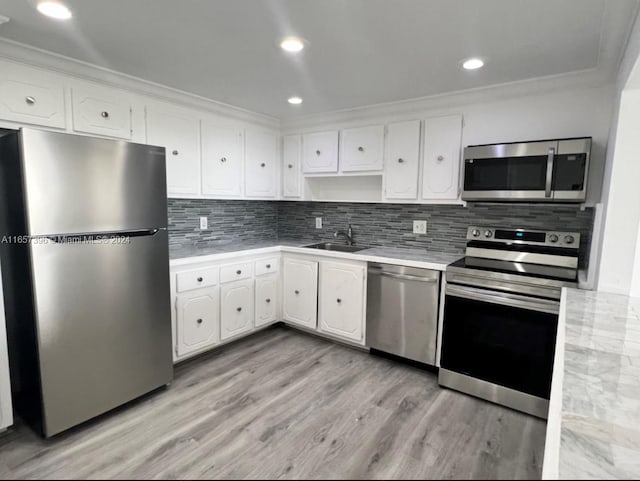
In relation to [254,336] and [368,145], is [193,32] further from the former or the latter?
[254,336]

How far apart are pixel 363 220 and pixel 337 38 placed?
1.79 meters

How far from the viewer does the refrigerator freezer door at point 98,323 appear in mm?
1657

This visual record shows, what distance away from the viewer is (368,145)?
2.89m

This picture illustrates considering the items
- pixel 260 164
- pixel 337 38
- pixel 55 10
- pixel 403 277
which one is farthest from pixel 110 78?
pixel 403 277

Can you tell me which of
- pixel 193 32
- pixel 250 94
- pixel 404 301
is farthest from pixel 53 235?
pixel 404 301

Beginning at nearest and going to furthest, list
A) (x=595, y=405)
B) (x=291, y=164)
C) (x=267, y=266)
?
1. (x=595, y=405)
2. (x=267, y=266)
3. (x=291, y=164)

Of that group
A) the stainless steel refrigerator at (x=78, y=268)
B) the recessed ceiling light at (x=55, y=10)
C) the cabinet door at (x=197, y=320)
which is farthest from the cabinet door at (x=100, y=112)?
the cabinet door at (x=197, y=320)

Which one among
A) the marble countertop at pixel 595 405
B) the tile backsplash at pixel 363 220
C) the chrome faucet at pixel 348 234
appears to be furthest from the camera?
the chrome faucet at pixel 348 234

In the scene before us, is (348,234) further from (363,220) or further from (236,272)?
(236,272)

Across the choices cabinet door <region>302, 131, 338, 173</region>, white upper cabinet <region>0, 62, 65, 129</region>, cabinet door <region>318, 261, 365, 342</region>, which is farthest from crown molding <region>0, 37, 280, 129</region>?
cabinet door <region>318, 261, 365, 342</region>

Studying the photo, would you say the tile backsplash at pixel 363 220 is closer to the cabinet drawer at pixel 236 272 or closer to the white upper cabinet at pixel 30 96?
the cabinet drawer at pixel 236 272

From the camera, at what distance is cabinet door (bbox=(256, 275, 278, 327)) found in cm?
298

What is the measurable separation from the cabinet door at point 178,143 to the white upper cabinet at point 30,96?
0.54m

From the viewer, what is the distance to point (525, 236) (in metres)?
2.29
